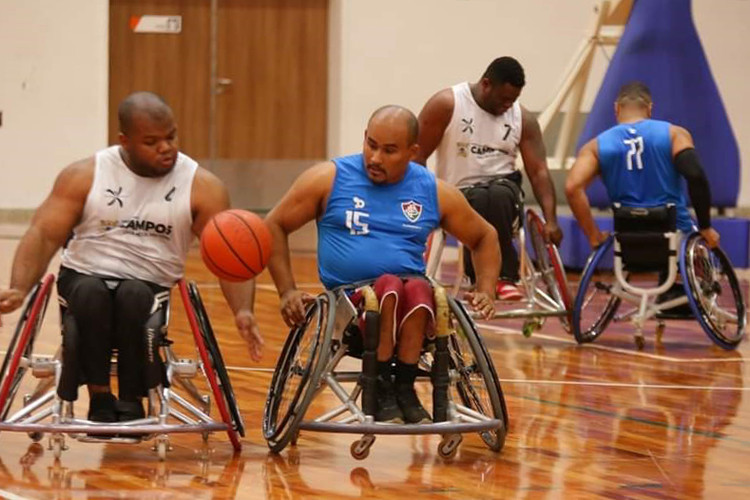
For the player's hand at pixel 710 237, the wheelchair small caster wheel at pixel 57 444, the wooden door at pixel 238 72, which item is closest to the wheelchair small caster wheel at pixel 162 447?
the wheelchair small caster wheel at pixel 57 444

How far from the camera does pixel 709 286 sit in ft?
26.3

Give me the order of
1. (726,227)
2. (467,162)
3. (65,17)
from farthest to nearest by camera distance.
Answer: (65,17) < (726,227) < (467,162)

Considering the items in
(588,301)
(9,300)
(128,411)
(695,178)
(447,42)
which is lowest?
(588,301)

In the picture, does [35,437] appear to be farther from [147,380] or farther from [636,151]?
[636,151]

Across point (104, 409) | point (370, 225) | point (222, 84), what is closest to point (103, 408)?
point (104, 409)

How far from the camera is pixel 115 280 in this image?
478cm

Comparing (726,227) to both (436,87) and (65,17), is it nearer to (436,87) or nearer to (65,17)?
(436,87)

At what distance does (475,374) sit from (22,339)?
4.75 feet

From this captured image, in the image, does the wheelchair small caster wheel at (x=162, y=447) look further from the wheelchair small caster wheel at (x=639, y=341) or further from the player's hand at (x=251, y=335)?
the wheelchair small caster wheel at (x=639, y=341)

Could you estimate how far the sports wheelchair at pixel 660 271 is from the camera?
25.9ft

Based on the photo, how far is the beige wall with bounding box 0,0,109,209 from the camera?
15.5 meters

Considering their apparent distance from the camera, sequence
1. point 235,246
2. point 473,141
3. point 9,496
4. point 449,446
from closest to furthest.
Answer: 1. point 9,496
2. point 235,246
3. point 449,446
4. point 473,141

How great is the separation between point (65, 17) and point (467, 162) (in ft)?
29.2

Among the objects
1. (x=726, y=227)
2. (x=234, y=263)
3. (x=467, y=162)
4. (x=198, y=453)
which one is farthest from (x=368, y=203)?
(x=726, y=227)
